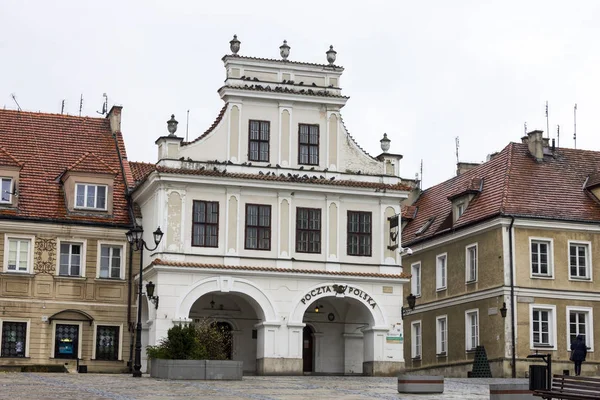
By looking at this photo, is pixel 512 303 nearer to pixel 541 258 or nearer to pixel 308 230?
pixel 541 258

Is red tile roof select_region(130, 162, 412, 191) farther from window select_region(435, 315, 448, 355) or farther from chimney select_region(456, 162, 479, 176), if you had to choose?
Result: chimney select_region(456, 162, 479, 176)

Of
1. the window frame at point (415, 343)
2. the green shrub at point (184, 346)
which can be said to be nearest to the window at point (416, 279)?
the window frame at point (415, 343)

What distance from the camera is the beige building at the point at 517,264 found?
49.4m

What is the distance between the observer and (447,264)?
179 feet

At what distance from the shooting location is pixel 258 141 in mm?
46812

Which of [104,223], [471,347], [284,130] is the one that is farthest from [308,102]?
[471,347]

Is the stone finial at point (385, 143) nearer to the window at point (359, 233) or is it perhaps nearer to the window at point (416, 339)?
the window at point (359, 233)

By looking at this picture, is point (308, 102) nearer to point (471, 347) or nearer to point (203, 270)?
point (203, 270)

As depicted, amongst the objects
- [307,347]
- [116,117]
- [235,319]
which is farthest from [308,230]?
[116,117]

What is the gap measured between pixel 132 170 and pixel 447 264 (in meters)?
15.5

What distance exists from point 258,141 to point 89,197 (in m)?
7.66

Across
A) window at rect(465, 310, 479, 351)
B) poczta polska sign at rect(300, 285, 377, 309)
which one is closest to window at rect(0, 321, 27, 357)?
poczta polska sign at rect(300, 285, 377, 309)

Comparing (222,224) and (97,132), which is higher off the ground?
(97,132)

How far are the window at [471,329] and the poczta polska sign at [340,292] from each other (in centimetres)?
690
